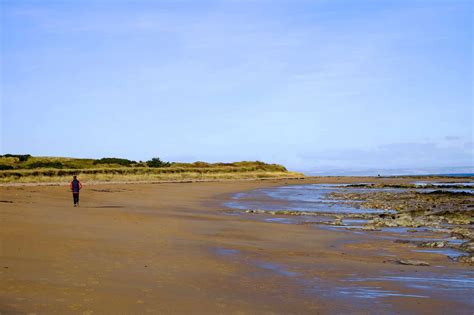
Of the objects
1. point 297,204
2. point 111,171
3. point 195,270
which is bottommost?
point 297,204

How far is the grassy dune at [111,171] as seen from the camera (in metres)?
57.0

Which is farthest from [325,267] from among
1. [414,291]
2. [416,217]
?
[416,217]

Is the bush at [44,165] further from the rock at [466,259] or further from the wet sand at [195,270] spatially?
the rock at [466,259]

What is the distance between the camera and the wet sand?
7.21m

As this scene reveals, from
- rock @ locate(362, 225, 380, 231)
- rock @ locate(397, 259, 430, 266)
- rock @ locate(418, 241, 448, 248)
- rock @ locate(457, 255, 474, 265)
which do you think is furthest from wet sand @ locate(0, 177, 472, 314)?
rock @ locate(362, 225, 380, 231)

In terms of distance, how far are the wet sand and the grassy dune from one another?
39.9 meters

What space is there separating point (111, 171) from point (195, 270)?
60723 millimetres

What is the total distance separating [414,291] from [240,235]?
8.07 metres

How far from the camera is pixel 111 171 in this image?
68375 mm

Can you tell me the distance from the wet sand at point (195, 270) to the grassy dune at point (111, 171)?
39.9m

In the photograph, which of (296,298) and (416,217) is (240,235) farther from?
(416,217)

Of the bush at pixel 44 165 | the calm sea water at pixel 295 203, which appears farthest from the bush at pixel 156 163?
the calm sea water at pixel 295 203

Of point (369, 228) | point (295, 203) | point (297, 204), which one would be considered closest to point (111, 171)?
point (295, 203)

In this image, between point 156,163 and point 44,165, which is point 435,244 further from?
point 156,163
